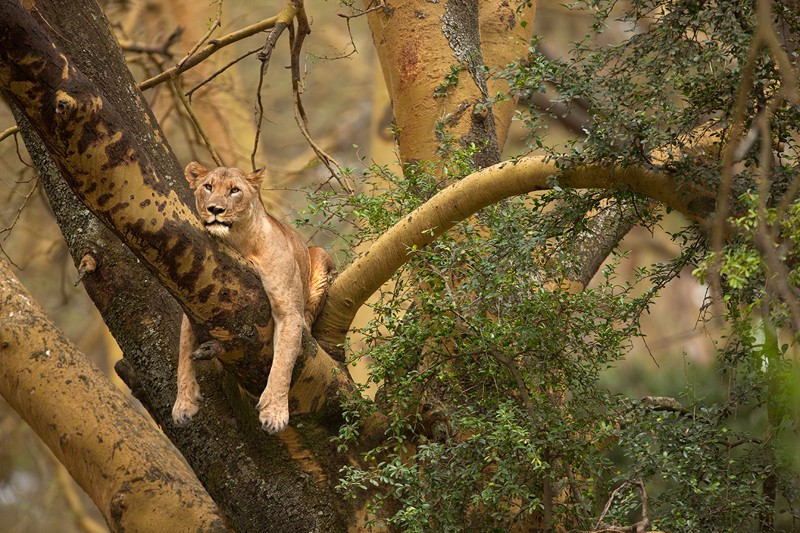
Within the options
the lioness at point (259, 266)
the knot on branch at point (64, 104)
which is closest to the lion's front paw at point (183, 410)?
the lioness at point (259, 266)

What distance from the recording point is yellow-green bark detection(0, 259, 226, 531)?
4.72m

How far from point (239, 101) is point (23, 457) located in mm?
5976

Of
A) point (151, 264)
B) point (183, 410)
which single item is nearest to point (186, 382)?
point (183, 410)

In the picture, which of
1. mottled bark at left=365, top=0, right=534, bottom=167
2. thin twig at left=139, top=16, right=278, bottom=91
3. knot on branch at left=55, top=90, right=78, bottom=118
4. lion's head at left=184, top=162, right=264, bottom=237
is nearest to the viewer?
knot on branch at left=55, top=90, right=78, bottom=118

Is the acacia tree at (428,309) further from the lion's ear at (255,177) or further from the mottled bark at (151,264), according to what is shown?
the lion's ear at (255,177)

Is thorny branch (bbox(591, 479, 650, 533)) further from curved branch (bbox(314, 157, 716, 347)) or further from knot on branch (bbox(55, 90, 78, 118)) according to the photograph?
knot on branch (bbox(55, 90, 78, 118))

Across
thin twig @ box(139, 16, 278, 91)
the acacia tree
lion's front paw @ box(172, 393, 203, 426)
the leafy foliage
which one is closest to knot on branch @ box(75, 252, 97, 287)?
the acacia tree

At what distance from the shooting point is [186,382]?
4391 mm

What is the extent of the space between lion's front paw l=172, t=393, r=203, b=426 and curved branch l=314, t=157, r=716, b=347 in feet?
2.57

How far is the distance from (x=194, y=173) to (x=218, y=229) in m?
0.54

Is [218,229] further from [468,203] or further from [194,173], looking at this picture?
[468,203]

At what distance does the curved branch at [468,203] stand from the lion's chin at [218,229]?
2.44 ft

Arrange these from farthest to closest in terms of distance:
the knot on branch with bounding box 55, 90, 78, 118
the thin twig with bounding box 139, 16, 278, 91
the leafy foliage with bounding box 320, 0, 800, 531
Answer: the thin twig with bounding box 139, 16, 278, 91 → the leafy foliage with bounding box 320, 0, 800, 531 → the knot on branch with bounding box 55, 90, 78, 118

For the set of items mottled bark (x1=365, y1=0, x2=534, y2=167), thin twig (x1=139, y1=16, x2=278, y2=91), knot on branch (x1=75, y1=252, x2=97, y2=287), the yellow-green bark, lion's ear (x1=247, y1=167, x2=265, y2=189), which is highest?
mottled bark (x1=365, y1=0, x2=534, y2=167)
